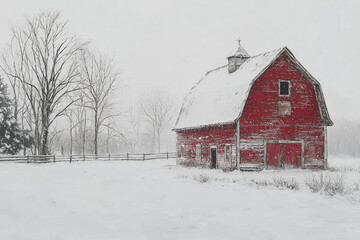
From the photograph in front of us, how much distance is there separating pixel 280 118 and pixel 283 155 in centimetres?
225

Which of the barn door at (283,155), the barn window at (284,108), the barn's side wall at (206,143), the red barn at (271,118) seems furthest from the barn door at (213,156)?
the barn window at (284,108)

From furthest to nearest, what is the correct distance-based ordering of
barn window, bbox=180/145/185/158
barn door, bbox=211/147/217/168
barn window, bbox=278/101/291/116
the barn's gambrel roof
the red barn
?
1. barn window, bbox=180/145/185/158
2. barn door, bbox=211/147/217/168
3. barn window, bbox=278/101/291/116
4. the barn's gambrel roof
5. the red barn

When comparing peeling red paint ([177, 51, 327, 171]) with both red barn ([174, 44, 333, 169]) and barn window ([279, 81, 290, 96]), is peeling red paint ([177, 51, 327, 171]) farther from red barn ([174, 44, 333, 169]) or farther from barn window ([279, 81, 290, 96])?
barn window ([279, 81, 290, 96])

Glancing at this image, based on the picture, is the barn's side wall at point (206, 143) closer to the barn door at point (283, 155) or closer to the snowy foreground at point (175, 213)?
the barn door at point (283, 155)

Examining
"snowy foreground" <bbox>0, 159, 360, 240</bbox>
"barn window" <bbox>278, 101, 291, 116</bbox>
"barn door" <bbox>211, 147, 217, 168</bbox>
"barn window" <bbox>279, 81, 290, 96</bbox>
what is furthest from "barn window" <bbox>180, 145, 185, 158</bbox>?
"snowy foreground" <bbox>0, 159, 360, 240</bbox>

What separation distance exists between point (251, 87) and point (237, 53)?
577 centimetres

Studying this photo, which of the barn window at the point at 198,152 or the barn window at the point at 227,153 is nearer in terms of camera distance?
the barn window at the point at 227,153

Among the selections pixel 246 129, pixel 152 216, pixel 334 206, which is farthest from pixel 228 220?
pixel 246 129

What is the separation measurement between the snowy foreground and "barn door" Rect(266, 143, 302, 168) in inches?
364

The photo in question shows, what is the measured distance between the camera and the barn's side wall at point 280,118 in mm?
23203

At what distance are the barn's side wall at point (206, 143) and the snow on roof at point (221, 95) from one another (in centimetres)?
64

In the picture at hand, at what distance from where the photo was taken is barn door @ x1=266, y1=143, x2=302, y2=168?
2331cm

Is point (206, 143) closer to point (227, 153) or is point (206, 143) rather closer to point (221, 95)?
point (227, 153)

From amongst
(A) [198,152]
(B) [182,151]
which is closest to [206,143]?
(A) [198,152]
